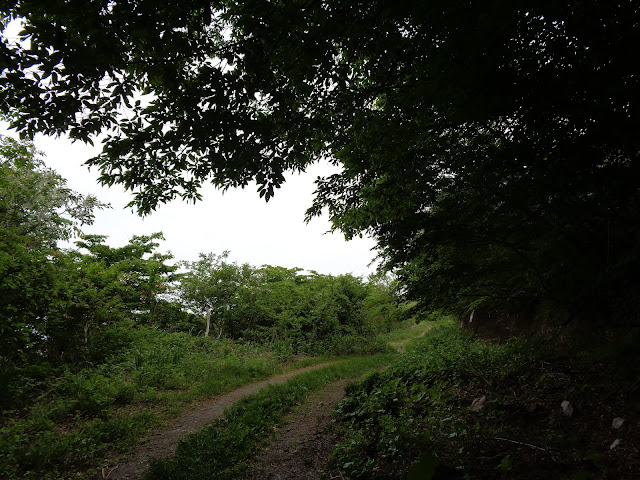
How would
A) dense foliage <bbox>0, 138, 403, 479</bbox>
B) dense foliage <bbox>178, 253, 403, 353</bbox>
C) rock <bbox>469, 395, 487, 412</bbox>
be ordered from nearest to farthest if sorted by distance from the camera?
rock <bbox>469, 395, 487, 412</bbox> → dense foliage <bbox>0, 138, 403, 479</bbox> → dense foliage <bbox>178, 253, 403, 353</bbox>

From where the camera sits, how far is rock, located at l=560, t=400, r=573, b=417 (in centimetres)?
311

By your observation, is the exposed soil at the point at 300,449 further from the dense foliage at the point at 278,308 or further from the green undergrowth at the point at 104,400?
the dense foliage at the point at 278,308

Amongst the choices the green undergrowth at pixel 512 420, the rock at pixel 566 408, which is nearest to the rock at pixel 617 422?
the green undergrowth at pixel 512 420

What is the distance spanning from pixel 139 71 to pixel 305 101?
1.81 meters

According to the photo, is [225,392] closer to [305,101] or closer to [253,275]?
[305,101]

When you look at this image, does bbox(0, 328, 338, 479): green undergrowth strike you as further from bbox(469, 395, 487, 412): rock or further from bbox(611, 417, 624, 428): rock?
bbox(611, 417, 624, 428): rock

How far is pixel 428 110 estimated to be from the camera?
140 inches

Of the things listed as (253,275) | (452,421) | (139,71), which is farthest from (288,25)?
(253,275)

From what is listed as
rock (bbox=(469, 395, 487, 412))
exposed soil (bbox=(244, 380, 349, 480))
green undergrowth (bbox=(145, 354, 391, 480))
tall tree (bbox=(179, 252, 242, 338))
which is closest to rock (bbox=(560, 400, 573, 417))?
rock (bbox=(469, 395, 487, 412))

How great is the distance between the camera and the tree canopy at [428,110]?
183 cm

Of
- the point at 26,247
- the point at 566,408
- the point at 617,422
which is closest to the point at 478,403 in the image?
the point at 566,408

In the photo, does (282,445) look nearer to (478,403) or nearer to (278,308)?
(478,403)

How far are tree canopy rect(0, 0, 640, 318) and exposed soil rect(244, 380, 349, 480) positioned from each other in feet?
8.99

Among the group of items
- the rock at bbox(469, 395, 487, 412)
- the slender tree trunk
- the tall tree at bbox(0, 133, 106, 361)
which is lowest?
the rock at bbox(469, 395, 487, 412)
